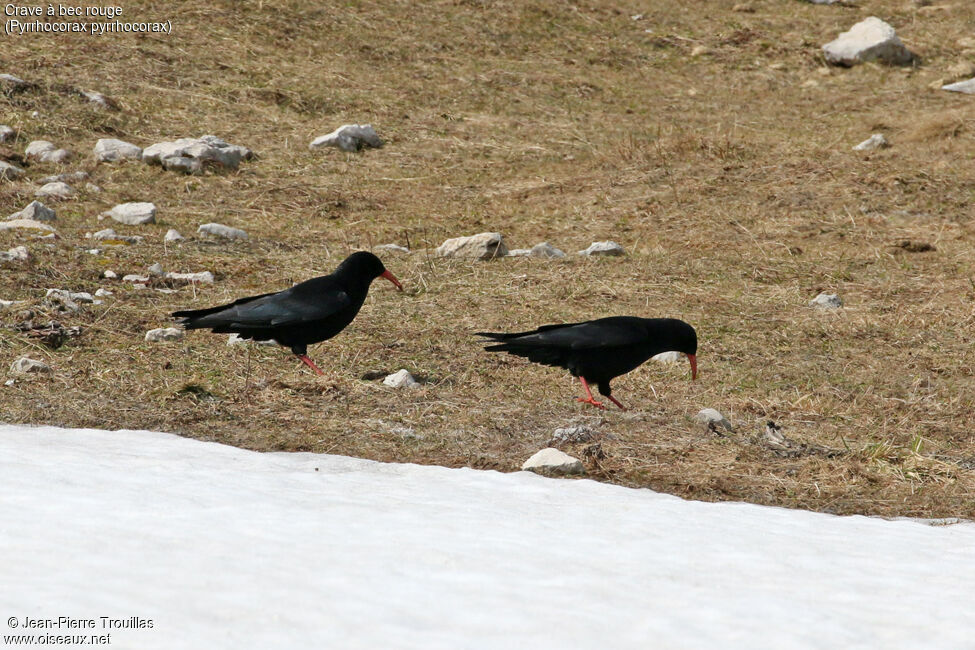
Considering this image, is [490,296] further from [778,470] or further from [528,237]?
[778,470]

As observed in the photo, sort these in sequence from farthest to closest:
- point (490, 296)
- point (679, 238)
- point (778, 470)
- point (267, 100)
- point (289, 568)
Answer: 1. point (267, 100)
2. point (679, 238)
3. point (490, 296)
4. point (778, 470)
5. point (289, 568)

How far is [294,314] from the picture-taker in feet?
23.2

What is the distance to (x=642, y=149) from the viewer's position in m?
13.4

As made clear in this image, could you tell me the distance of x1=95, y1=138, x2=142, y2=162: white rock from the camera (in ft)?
41.5

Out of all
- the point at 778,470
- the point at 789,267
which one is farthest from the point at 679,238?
the point at 778,470

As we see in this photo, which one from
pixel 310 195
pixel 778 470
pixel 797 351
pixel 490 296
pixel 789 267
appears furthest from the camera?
pixel 310 195

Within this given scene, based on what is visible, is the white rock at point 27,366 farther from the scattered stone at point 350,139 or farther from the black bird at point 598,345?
the scattered stone at point 350,139

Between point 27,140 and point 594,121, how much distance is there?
7.13 meters

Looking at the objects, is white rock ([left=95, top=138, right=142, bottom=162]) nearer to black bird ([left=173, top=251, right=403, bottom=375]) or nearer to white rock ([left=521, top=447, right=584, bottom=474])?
black bird ([left=173, top=251, right=403, bottom=375])

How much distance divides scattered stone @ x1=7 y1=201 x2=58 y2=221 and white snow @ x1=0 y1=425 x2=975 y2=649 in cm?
533

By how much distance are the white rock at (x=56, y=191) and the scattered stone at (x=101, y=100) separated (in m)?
2.76

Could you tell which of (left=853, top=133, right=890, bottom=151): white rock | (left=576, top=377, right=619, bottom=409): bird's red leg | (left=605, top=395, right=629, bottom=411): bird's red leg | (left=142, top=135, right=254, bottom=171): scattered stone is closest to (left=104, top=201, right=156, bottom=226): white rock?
(left=142, top=135, right=254, bottom=171): scattered stone

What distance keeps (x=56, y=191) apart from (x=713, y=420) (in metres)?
7.74

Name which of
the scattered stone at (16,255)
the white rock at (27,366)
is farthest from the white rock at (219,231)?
the white rock at (27,366)
